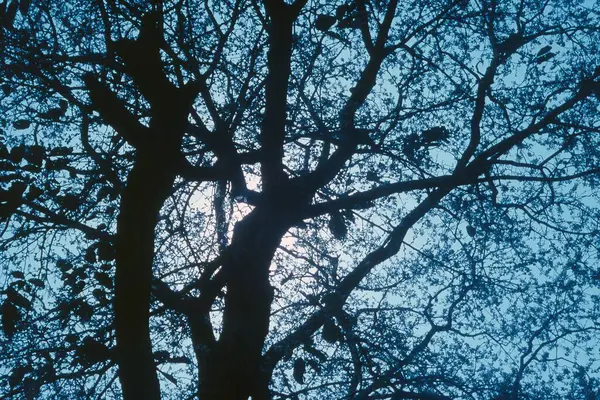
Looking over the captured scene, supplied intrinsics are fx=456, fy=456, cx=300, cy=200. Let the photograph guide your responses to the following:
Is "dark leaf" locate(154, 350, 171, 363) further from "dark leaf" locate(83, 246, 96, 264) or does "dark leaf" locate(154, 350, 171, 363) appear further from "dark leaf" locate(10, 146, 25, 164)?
"dark leaf" locate(10, 146, 25, 164)

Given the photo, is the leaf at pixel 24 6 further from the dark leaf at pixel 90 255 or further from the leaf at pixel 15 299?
the leaf at pixel 15 299

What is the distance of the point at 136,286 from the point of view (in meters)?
3.25

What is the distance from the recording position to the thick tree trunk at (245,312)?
4758 mm

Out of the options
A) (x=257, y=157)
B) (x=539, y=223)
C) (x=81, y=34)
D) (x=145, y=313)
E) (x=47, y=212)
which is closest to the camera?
(x=145, y=313)

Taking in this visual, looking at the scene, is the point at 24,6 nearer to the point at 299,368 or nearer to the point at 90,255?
the point at 90,255

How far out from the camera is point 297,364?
526 cm

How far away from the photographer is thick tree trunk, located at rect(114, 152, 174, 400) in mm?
3166

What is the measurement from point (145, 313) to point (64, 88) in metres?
4.19

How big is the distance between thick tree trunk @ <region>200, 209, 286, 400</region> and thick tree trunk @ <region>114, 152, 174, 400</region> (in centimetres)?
159

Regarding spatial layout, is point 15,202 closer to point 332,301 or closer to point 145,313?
point 145,313

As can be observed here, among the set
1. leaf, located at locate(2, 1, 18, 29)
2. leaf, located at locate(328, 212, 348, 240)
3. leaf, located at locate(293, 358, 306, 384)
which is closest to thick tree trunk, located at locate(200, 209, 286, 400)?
leaf, located at locate(293, 358, 306, 384)

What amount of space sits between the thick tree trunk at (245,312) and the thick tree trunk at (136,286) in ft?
5.22

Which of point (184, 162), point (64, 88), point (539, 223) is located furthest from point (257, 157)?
point (539, 223)

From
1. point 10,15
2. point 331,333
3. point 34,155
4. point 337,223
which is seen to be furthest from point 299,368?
point 10,15
